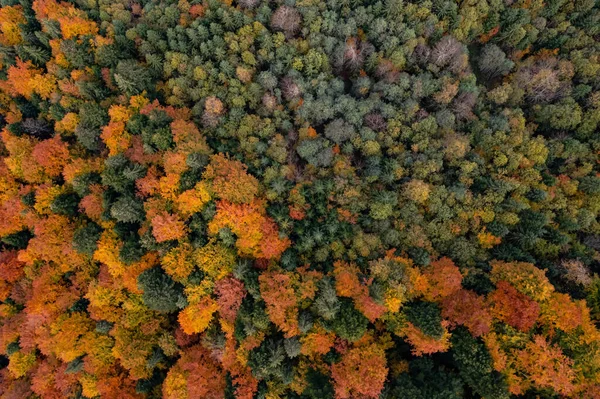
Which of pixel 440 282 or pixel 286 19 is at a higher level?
pixel 286 19

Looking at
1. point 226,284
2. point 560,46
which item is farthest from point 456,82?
point 226,284

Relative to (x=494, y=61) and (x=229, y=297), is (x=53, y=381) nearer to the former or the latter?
(x=229, y=297)

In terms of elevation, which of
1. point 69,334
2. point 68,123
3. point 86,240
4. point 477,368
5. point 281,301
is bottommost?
point 69,334

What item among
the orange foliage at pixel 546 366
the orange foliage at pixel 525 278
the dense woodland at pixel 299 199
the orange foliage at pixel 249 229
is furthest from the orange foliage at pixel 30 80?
the orange foliage at pixel 546 366

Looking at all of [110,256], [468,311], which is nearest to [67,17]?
[110,256]

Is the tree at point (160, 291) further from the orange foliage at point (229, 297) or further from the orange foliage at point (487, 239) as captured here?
the orange foliage at point (487, 239)

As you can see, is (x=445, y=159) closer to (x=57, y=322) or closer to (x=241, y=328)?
(x=241, y=328)

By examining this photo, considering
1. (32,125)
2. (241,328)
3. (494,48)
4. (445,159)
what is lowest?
(241,328)
